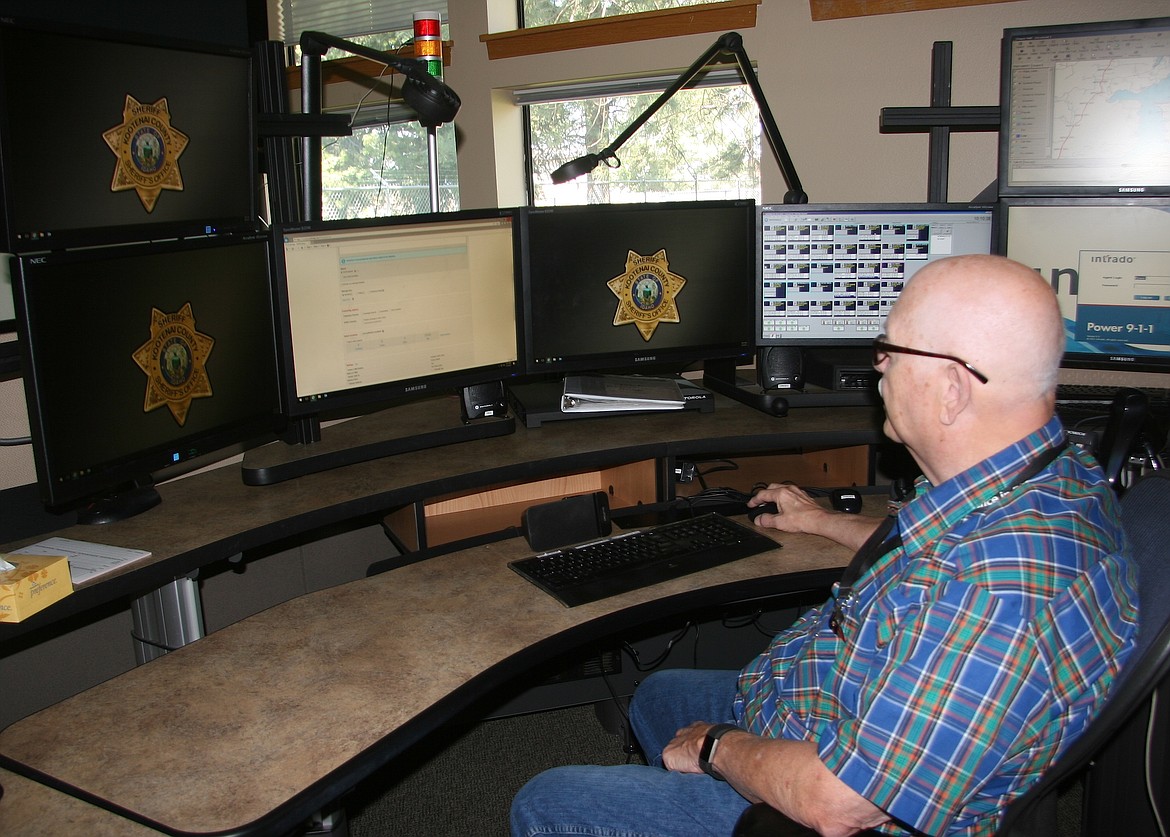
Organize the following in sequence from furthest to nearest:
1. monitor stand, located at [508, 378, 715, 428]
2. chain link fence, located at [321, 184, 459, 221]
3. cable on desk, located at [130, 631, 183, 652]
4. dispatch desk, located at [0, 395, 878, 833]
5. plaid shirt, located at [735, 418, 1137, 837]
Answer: chain link fence, located at [321, 184, 459, 221] < monitor stand, located at [508, 378, 715, 428] < cable on desk, located at [130, 631, 183, 652] < dispatch desk, located at [0, 395, 878, 833] < plaid shirt, located at [735, 418, 1137, 837]

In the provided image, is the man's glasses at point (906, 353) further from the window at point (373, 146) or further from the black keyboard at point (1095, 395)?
the window at point (373, 146)

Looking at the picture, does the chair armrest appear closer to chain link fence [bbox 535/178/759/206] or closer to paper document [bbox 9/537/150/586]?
paper document [bbox 9/537/150/586]

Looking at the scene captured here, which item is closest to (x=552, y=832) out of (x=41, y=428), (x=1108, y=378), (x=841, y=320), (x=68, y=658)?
(x=41, y=428)

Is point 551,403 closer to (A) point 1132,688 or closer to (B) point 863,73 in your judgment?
(B) point 863,73

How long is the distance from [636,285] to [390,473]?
721 millimetres

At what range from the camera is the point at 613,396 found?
223 cm

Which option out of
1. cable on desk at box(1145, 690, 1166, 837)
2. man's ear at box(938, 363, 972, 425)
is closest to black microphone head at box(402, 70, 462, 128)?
man's ear at box(938, 363, 972, 425)

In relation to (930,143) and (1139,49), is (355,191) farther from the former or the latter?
(1139,49)

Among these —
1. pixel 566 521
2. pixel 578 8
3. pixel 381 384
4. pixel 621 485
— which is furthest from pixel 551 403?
pixel 578 8

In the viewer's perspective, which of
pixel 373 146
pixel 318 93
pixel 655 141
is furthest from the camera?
pixel 373 146

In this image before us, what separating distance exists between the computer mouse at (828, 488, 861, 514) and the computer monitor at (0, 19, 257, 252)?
4.15 feet

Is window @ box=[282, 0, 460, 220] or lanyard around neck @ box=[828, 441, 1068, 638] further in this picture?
window @ box=[282, 0, 460, 220]

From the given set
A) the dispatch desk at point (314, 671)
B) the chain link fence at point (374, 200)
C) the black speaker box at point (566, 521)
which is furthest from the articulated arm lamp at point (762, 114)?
the chain link fence at point (374, 200)

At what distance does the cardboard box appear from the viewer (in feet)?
4.37
